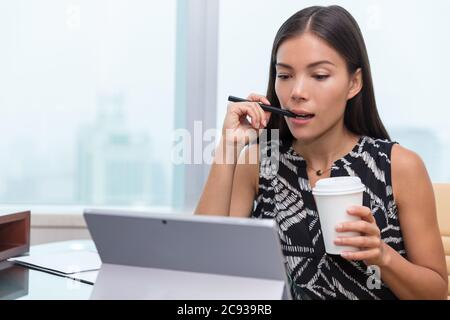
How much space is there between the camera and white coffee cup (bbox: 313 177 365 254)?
2.89ft

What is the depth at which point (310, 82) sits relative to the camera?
3.93 ft

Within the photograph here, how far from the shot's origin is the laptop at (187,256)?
688 mm

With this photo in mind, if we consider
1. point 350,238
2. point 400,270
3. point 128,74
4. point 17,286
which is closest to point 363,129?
point 400,270

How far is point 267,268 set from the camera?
28.0 inches

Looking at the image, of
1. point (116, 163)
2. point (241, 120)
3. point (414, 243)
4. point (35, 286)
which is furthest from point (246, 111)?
point (116, 163)

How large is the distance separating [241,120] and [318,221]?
31 cm

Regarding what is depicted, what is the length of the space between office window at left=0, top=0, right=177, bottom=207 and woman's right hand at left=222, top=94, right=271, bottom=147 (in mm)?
1124

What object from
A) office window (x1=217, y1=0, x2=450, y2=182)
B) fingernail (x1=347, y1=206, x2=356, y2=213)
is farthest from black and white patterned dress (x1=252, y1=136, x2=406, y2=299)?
office window (x1=217, y1=0, x2=450, y2=182)

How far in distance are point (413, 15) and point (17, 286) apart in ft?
6.37

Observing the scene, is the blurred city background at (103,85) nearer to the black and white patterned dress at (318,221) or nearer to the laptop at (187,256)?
the black and white patterned dress at (318,221)

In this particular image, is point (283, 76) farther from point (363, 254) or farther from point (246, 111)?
point (363, 254)

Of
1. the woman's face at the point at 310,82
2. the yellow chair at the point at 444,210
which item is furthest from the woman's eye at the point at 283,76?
the yellow chair at the point at 444,210

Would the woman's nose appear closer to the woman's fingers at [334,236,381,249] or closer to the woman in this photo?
the woman
